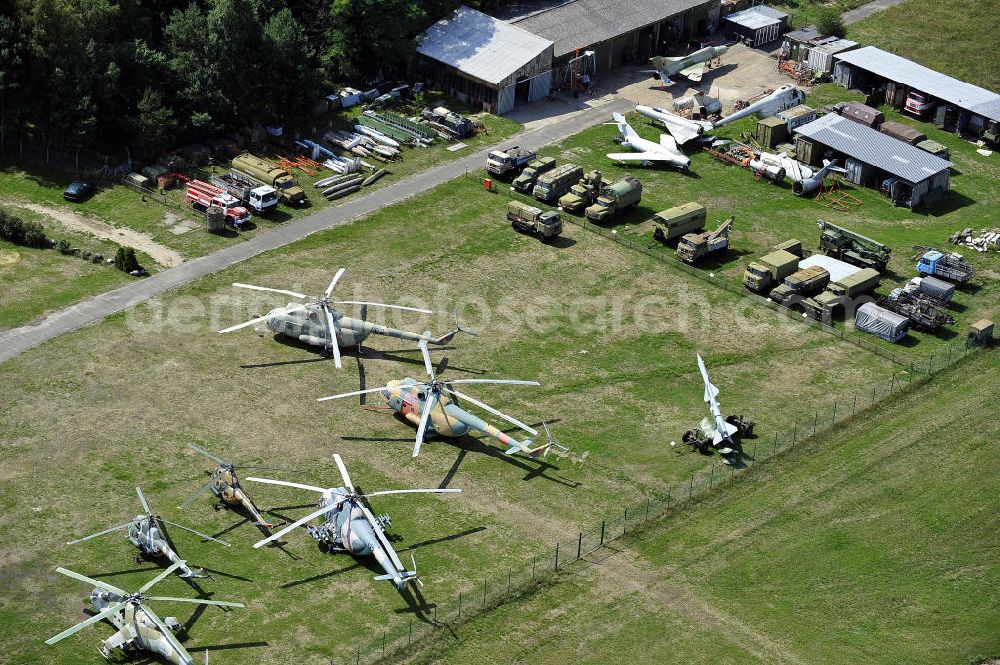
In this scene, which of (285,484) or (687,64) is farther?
(687,64)

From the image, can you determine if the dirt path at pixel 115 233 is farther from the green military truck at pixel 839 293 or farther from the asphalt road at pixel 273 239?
the green military truck at pixel 839 293

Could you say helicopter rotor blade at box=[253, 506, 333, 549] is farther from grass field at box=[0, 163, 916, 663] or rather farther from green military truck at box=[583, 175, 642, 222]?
green military truck at box=[583, 175, 642, 222]

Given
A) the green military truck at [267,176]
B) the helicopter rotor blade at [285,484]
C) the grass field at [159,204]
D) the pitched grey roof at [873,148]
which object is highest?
the pitched grey roof at [873,148]

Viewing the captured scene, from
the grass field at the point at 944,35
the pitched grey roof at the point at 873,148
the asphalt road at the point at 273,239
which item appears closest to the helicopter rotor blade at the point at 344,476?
the asphalt road at the point at 273,239

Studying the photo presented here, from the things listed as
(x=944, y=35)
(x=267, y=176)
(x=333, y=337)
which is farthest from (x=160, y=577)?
(x=944, y=35)

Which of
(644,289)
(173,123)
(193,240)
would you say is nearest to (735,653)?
(644,289)

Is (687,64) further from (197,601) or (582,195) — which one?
(197,601)

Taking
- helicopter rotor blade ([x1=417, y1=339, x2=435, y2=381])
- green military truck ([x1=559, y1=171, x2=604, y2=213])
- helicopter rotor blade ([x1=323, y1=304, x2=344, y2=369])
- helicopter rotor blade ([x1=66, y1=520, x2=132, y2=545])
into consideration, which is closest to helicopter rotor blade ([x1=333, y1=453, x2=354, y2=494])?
helicopter rotor blade ([x1=417, y1=339, x2=435, y2=381])
